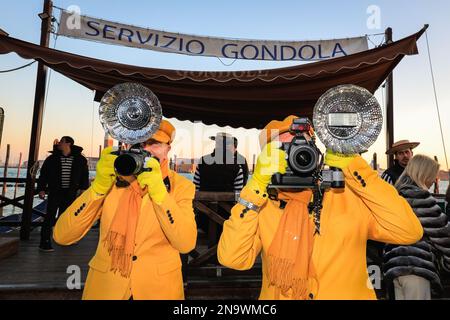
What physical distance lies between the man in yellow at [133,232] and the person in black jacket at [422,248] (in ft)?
5.56

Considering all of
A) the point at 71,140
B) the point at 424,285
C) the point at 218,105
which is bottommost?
the point at 424,285

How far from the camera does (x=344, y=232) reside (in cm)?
140

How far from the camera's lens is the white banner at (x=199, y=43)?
4508mm

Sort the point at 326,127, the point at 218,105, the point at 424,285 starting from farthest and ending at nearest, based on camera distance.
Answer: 1. the point at 218,105
2. the point at 424,285
3. the point at 326,127

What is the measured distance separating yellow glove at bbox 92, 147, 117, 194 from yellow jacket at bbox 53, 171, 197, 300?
55 mm

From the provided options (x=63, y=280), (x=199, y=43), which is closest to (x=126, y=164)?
(x=63, y=280)

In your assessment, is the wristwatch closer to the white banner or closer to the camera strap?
the camera strap

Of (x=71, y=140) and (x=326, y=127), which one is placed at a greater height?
(x=71, y=140)

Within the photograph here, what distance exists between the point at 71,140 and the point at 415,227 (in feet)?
16.4

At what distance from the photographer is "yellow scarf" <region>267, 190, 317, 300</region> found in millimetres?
1341

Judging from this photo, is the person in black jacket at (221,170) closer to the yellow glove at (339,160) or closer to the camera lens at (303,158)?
the yellow glove at (339,160)

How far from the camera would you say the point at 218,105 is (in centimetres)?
404
